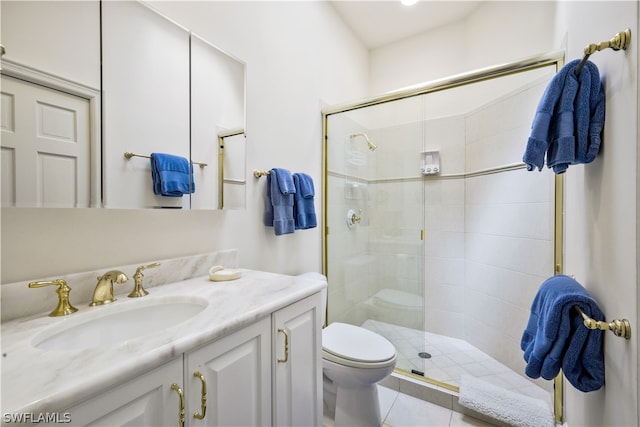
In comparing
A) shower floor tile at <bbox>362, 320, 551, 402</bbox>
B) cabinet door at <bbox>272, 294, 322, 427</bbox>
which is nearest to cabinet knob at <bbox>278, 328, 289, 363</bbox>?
cabinet door at <bbox>272, 294, 322, 427</bbox>

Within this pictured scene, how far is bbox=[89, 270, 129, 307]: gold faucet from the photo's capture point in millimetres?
856

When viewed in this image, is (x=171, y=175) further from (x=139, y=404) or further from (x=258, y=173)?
(x=139, y=404)

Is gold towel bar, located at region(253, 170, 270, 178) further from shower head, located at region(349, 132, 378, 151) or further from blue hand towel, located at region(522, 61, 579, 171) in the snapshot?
blue hand towel, located at region(522, 61, 579, 171)

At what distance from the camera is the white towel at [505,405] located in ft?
4.64

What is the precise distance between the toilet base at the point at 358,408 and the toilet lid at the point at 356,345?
0.61ft

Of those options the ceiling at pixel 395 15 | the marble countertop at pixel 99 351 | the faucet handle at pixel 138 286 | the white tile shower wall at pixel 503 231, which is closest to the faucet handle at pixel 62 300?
the marble countertop at pixel 99 351

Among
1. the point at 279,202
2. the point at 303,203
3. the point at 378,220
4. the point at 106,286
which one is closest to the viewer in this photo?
the point at 106,286

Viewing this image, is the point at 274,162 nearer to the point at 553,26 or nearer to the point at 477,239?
the point at 477,239

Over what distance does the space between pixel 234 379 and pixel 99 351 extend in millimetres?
346

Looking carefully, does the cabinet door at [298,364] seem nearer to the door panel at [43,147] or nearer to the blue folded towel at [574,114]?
the door panel at [43,147]

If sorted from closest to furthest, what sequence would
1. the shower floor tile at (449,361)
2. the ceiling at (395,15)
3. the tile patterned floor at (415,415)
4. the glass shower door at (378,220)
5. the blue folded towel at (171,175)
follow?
the blue folded towel at (171,175), the tile patterned floor at (415,415), the shower floor tile at (449,361), the glass shower door at (378,220), the ceiling at (395,15)

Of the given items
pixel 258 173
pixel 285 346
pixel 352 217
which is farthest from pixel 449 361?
pixel 258 173

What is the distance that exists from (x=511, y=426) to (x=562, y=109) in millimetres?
1579

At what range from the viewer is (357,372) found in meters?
1.33
